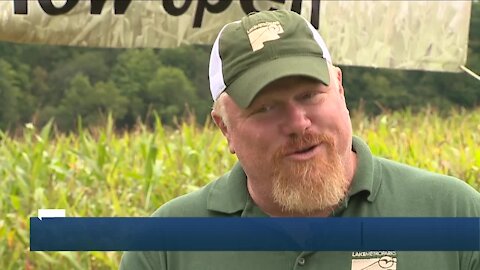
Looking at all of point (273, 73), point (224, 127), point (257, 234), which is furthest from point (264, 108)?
point (257, 234)

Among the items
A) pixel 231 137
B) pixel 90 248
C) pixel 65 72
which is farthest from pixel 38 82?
pixel 90 248

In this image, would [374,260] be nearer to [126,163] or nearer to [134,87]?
[126,163]

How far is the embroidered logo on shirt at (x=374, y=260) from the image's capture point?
71.7 inches

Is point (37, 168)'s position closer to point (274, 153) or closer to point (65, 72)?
point (65, 72)

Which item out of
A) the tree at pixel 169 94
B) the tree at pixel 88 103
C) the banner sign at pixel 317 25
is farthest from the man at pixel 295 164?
the tree at pixel 88 103

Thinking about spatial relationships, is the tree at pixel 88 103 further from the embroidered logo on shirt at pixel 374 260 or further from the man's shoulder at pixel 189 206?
the embroidered logo on shirt at pixel 374 260

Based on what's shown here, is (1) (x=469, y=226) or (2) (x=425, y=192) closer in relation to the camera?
(1) (x=469, y=226)

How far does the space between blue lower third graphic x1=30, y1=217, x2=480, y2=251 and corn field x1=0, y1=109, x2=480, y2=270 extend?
2.10 m

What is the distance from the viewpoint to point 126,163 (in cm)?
427

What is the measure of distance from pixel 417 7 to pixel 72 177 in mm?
1459

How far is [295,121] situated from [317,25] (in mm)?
1866

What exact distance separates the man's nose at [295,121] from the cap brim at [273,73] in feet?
0.19

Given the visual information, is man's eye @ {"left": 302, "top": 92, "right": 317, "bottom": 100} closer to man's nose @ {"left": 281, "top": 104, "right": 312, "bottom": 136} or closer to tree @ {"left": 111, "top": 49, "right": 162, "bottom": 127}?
man's nose @ {"left": 281, "top": 104, "right": 312, "bottom": 136}

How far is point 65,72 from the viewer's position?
4387 millimetres
